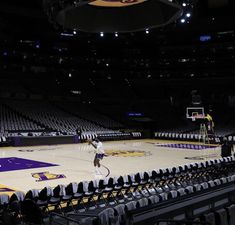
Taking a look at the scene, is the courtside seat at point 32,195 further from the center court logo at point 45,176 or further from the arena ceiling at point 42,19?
the arena ceiling at point 42,19

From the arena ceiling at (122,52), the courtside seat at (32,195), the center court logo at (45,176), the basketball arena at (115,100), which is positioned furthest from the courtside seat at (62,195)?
the arena ceiling at (122,52)

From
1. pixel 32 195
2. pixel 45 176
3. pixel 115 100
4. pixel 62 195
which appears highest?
pixel 115 100

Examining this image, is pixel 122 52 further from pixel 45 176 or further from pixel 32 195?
pixel 32 195

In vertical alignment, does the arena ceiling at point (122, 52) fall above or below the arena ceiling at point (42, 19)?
below

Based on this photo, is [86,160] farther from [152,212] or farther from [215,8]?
[215,8]

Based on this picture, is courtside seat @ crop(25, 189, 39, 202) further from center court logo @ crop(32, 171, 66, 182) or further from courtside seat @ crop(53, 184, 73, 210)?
center court logo @ crop(32, 171, 66, 182)

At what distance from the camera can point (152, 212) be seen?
17.1 ft

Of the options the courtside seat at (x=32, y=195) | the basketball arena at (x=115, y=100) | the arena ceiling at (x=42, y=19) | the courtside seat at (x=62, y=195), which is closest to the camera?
the courtside seat at (x=32, y=195)

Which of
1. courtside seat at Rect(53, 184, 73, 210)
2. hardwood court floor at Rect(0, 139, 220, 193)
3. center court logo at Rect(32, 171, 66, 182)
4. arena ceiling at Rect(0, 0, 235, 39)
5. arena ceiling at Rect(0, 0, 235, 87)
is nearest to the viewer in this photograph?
courtside seat at Rect(53, 184, 73, 210)

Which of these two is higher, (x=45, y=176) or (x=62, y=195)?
(x=62, y=195)

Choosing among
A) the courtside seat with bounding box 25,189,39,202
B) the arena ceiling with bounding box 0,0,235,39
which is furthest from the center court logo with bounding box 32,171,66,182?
the arena ceiling with bounding box 0,0,235,39

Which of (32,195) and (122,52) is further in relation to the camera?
(122,52)

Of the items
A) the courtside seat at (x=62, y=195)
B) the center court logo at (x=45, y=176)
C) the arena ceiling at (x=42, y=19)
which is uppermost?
the arena ceiling at (x=42, y=19)

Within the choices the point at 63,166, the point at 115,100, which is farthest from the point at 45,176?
the point at 115,100
